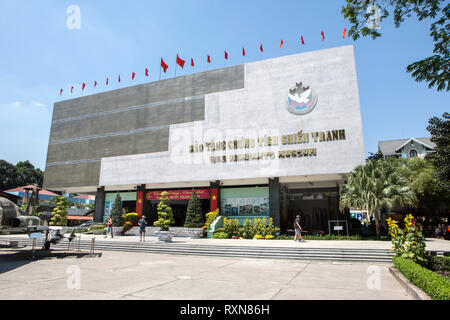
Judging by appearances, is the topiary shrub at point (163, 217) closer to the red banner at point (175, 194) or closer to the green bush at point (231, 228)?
the red banner at point (175, 194)

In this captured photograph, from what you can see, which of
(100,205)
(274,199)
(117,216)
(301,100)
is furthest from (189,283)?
(100,205)

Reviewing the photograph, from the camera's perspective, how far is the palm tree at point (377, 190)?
20344 mm

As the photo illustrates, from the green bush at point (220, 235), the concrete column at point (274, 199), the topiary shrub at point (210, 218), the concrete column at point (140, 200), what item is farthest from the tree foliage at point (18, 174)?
the concrete column at point (274, 199)

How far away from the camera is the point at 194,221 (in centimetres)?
2781

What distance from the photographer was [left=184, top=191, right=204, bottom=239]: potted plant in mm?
27125

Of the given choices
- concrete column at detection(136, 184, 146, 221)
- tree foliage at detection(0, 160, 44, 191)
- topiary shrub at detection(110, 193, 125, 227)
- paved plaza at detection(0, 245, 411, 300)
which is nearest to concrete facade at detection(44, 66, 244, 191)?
concrete column at detection(136, 184, 146, 221)

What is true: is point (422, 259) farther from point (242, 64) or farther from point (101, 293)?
point (242, 64)

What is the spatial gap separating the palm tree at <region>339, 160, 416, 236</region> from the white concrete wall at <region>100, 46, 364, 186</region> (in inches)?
125

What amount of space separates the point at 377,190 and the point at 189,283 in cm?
1785

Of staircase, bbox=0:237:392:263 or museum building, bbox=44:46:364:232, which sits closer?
staircase, bbox=0:237:392:263

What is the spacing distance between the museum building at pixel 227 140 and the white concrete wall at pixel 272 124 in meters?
0.10

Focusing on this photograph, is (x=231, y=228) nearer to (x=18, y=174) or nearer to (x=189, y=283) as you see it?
(x=189, y=283)

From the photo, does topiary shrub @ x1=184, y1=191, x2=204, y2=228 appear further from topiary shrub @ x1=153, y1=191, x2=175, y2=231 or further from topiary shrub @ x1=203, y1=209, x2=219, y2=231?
topiary shrub @ x1=153, y1=191, x2=175, y2=231
